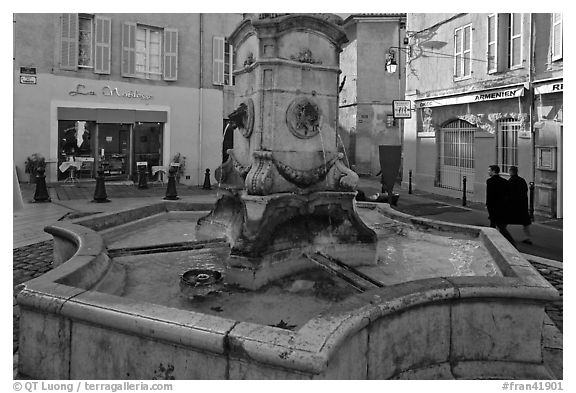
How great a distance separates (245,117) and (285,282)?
73.7 inches

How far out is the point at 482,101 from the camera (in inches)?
565

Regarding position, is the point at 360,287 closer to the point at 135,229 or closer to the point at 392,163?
the point at 135,229

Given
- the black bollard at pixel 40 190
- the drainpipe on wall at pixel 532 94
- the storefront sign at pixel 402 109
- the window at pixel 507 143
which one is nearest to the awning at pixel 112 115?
the black bollard at pixel 40 190

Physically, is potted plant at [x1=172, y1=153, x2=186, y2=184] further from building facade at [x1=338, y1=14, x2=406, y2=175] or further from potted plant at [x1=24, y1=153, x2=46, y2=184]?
building facade at [x1=338, y1=14, x2=406, y2=175]

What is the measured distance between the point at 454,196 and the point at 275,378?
14279 millimetres

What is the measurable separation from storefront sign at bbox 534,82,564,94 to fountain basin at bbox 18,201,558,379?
30.3 feet

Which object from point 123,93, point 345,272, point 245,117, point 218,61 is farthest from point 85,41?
point 345,272

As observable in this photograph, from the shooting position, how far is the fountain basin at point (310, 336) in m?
2.52

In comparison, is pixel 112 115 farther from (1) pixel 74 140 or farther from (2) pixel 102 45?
(2) pixel 102 45

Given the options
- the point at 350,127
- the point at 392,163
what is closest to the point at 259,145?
the point at 392,163

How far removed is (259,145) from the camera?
5055mm

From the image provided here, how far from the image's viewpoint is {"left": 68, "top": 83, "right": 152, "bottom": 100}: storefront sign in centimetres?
1647

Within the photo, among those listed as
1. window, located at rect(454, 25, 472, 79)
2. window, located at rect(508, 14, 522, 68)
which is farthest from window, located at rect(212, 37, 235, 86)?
window, located at rect(508, 14, 522, 68)

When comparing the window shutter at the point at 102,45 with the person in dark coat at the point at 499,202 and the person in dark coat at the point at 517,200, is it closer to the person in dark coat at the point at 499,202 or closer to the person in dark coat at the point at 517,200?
the person in dark coat at the point at 499,202
